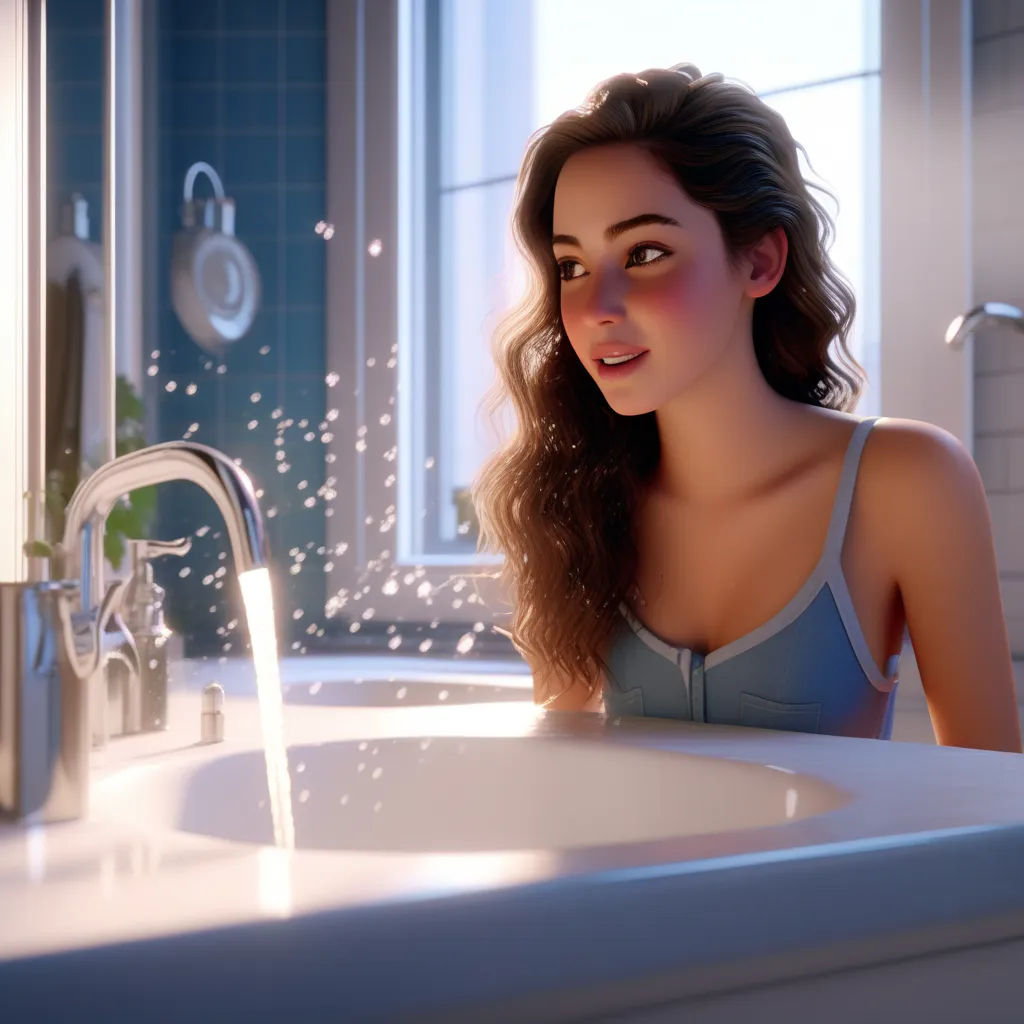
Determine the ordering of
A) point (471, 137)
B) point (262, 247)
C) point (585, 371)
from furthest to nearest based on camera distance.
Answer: point (471, 137) → point (262, 247) → point (585, 371)

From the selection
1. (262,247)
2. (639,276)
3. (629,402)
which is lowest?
(629,402)

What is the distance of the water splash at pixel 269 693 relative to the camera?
566 millimetres

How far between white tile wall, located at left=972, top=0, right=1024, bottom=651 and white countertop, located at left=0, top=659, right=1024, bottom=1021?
1406mm

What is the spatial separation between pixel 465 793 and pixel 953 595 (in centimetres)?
43

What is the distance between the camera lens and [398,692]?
1697 mm

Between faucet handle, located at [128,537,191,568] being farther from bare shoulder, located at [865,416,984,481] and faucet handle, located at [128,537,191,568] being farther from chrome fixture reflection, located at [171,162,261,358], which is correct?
chrome fixture reflection, located at [171,162,261,358]

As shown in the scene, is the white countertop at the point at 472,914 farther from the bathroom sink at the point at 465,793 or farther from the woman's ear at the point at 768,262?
the woman's ear at the point at 768,262

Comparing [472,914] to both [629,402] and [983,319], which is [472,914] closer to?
[629,402]

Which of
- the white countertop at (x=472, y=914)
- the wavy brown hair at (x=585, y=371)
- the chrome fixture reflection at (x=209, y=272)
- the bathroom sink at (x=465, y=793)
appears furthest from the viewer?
the chrome fixture reflection at (x=209, y=272)

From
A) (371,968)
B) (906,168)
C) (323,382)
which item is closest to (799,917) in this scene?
(371,968)

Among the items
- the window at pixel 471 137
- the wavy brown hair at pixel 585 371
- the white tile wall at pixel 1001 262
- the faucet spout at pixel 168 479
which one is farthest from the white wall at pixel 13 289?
the white tile wall at pixel 1001 262

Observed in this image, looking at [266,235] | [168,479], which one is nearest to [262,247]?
[266,235]

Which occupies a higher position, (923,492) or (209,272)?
(209,272)

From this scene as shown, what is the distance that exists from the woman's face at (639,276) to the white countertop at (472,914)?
52 centimetres
